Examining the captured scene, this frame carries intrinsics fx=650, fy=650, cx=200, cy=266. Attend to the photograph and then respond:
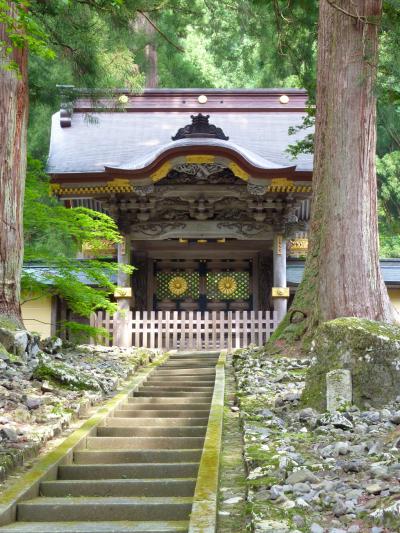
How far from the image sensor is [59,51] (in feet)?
34.9

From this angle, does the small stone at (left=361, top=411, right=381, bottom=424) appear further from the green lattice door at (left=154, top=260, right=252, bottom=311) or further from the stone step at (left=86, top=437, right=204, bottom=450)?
the green lattice door at (left=154, top=260, right=252, bottom=311)

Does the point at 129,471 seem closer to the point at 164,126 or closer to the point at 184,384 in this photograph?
the point at 184,384

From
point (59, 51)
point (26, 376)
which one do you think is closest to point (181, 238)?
point (59, 51)

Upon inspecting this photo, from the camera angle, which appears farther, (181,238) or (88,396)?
(181,238)

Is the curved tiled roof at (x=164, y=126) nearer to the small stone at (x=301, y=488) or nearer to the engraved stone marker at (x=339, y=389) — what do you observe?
the engraved stone marker at (x=339, y=389)

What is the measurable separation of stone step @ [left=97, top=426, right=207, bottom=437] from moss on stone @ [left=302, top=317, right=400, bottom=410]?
41.3 inches

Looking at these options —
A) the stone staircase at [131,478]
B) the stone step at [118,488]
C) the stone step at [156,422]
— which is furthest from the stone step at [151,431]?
the stone step at [118,488]

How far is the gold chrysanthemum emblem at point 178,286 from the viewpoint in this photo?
55.2ft

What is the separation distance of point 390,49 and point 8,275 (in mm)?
5999

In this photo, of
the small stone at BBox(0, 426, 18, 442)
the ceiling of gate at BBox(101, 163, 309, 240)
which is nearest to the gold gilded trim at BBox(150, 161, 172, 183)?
the ceiling of gate at BBox(101, 163, 309, 240)

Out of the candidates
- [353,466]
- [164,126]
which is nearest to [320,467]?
[353,466]

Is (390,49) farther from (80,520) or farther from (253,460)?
(80,520)

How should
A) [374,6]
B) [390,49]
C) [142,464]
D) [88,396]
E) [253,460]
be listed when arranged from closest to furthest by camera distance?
[253,460] < [142,464] < [88,396] < [374,6] < [390,49]

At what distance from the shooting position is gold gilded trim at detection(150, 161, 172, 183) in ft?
43.3
